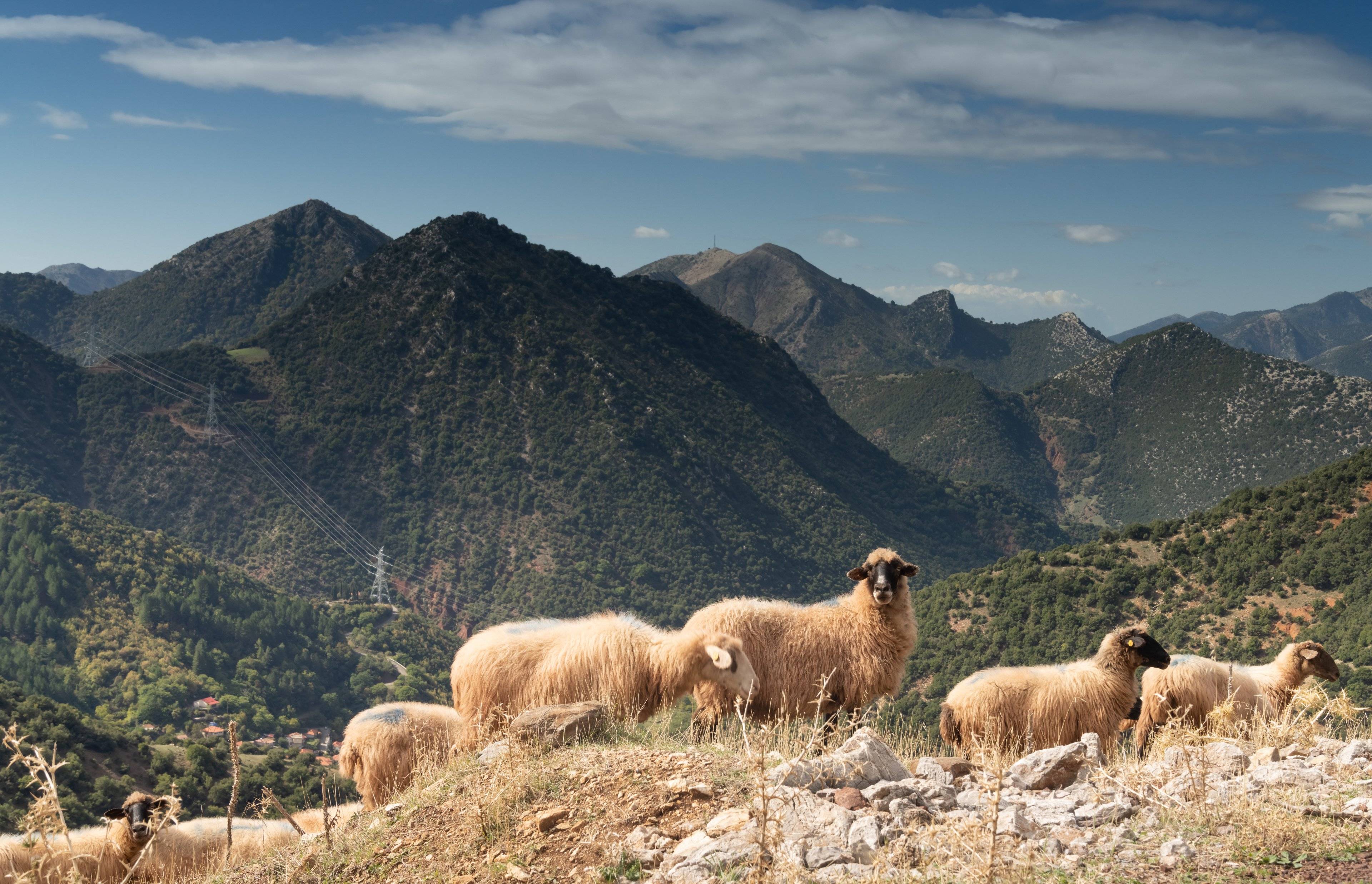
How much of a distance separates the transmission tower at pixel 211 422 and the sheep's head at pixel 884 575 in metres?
118

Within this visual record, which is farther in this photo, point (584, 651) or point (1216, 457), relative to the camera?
point (1216, 457)

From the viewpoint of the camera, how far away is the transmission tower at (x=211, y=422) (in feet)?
385

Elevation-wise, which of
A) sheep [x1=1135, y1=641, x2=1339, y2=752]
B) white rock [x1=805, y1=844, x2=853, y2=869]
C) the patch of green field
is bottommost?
sheep [x1=1135, y1=641, x2=1339, y2=752]

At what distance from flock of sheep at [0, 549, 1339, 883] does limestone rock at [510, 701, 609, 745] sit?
80cm

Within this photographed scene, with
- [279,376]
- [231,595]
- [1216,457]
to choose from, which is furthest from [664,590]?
[1216,457]

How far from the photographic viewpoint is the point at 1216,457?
144125 millimetres

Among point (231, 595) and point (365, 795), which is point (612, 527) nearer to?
point (231, 595)

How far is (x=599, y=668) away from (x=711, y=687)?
1324mm

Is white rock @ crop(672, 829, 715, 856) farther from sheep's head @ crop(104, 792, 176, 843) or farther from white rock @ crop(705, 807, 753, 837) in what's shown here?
sheep's head @ crop(104, 792, 176, 843)

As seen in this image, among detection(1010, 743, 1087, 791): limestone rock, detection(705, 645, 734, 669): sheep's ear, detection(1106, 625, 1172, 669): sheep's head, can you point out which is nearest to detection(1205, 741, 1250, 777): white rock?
detection(1010, 743, 1087, 791): limestone rock

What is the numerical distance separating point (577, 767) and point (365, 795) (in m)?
5.26

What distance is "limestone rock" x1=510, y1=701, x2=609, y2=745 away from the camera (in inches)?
373

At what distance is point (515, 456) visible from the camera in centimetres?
10931

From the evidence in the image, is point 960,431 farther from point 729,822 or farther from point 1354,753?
point 729,822
